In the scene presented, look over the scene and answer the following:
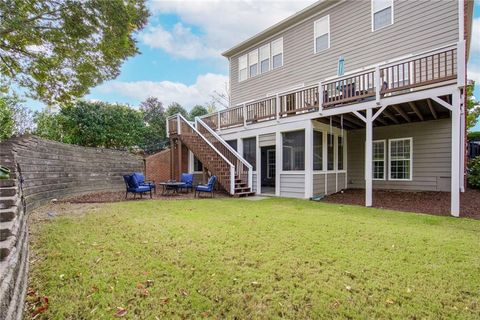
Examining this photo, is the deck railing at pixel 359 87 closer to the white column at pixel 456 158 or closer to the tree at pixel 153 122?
the white column at pixel 456 158

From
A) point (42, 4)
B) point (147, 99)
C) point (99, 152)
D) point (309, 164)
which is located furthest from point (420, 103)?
Result: point (147, 99)

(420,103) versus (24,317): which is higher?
(420,103)

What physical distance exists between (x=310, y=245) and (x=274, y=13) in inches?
535

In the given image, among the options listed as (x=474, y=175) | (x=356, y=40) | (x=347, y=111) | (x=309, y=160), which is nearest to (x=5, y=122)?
(x=309, y=160)

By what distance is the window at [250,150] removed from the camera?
1152 cm

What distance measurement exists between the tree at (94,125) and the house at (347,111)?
276 cm

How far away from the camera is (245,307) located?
8.29ft

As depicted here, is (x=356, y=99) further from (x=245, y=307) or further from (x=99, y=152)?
(x=99, y=152)

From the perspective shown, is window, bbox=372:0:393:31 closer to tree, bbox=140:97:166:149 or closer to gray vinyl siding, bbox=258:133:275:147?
gray vinyl siding, bbox=258:133:275:147

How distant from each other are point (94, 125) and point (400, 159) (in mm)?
13610

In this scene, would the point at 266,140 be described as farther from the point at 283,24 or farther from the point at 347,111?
the point at 283,24

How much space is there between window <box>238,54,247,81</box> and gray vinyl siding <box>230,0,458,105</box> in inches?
16.6

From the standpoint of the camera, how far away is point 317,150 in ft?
32.5

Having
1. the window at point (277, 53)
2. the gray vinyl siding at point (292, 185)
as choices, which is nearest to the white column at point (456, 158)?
the gray vinyl siding at point (292, 185)
